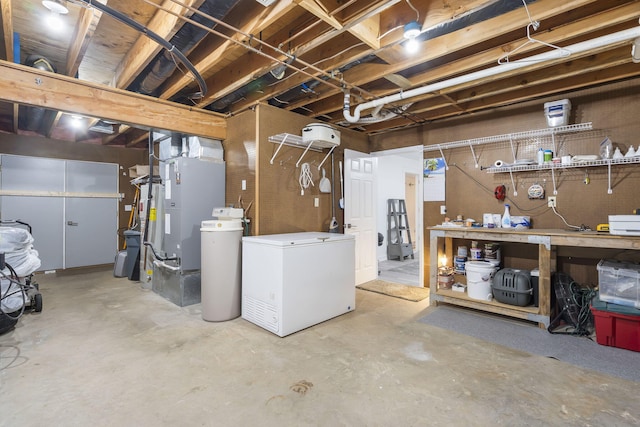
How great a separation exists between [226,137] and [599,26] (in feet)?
12.9

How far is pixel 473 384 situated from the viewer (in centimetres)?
218

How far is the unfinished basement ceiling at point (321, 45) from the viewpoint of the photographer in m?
2.15

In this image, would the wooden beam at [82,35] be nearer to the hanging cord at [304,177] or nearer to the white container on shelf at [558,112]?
the hanging cord at [304,177]

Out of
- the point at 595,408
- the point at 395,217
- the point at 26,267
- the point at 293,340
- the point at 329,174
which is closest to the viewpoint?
the point at 595,408

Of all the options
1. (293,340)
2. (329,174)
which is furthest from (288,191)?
(293,340)

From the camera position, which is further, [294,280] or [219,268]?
[219,268]

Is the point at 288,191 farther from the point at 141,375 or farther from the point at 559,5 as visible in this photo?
the point at 559,5

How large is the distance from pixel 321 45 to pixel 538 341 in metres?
3.49

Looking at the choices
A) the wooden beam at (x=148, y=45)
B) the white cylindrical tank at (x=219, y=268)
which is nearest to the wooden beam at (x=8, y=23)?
the wooden beam at (x=148, y=45)

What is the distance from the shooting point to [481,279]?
359cm

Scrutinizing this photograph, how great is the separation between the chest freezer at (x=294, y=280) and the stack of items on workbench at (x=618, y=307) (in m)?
2.40

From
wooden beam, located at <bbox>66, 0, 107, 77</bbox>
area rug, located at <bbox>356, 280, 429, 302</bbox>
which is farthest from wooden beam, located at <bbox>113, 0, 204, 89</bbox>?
area rug, located at <bbox>356, 280, 429, 302</bbox>

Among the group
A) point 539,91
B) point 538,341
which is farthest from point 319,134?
point 538,341

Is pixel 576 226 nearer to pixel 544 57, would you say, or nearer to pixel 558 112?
pixel 558 112
